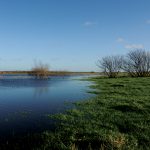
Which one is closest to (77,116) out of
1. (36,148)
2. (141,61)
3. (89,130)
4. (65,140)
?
(89,130)

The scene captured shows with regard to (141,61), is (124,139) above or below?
below

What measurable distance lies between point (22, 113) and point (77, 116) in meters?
A: 3.75

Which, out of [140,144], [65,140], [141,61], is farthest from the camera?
[141,61]

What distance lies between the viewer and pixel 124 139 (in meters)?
9.41

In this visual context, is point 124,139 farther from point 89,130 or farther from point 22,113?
point 22,113

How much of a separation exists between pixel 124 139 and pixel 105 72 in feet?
279

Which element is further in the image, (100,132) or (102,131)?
(102,131)

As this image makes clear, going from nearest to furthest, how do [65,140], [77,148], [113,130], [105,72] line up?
[77,148]
[65,140]
[113,130]
[105,72]

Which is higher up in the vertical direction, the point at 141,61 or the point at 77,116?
the point at 141,61

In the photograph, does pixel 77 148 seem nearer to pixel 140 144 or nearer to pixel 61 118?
pixel 140 144

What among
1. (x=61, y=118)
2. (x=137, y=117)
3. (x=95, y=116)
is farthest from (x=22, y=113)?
(x=137, y=117)

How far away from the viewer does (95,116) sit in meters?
14.3

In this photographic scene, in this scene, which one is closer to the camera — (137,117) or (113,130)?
(113,130)

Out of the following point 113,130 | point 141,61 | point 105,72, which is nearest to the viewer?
point 113,130
